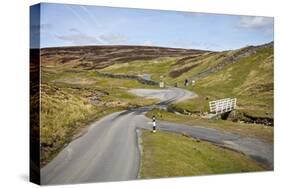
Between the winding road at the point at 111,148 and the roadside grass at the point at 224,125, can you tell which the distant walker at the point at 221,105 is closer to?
the roadside grass at the point at 224,125

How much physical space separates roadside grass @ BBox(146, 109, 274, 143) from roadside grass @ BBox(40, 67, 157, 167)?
539mm

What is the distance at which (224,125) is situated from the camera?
50.2 feet

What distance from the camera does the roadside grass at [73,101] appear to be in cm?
1282

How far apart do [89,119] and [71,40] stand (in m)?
1.79

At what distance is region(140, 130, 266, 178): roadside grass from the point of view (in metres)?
13.8

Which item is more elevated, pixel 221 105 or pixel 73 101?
pixel 73 101

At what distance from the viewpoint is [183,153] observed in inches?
560

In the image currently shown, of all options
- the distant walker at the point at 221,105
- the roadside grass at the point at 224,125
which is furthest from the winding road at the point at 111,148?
the distant walker at the point at 221,105

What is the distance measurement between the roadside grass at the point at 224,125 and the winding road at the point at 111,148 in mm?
133

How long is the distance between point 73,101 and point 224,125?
4.11 meters

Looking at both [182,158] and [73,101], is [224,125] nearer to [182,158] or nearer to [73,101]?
[182,158]

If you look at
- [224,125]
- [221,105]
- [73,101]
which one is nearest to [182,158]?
[224,125]

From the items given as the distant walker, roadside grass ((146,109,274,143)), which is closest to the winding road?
roadside grass ((146,109,274,143))

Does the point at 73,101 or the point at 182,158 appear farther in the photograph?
the point at 182,158
